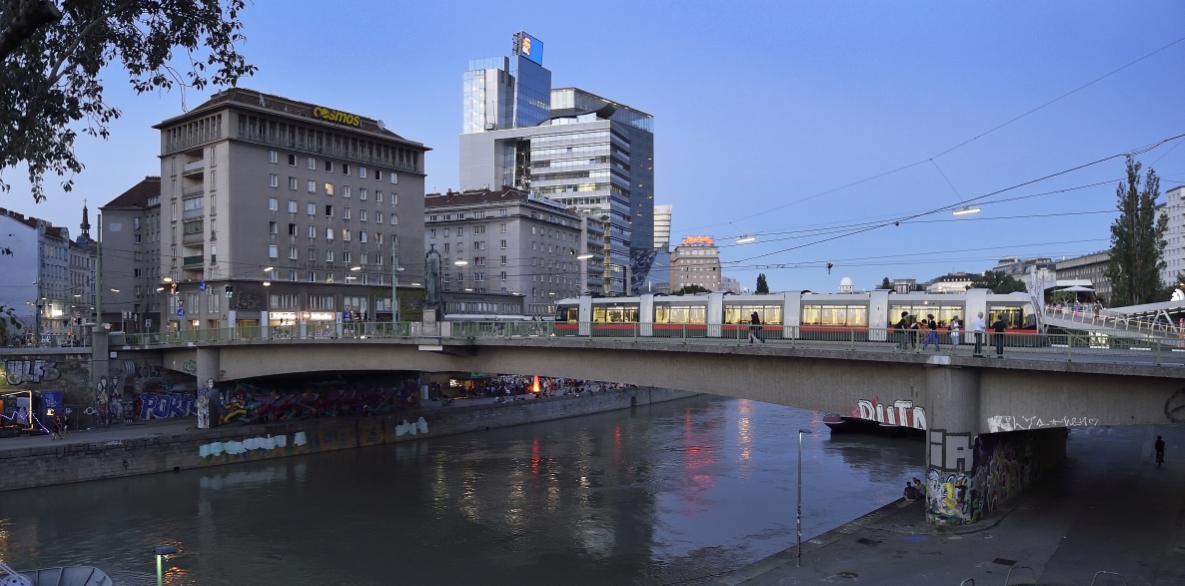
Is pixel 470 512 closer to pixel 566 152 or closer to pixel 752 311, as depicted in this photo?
pixel 752 311

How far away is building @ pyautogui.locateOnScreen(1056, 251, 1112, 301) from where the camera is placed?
506 ft

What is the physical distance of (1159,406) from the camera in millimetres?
21922

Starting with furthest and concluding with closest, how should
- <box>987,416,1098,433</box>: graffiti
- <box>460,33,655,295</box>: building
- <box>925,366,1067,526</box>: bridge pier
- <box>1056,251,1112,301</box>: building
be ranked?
<box>1056,251,1112,301</box>: building, <box>460,33,655,295</box>: building, <box>925,366,1067,526</box>: bridge pier, <box>987,416,1098,433</box>: graffiti

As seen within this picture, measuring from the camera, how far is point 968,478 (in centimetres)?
2489

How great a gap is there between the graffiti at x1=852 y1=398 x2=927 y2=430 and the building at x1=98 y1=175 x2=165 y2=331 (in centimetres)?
8414

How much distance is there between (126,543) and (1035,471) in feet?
114

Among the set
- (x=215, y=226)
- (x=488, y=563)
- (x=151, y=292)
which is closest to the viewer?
(x=488, y=563)

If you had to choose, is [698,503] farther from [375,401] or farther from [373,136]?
[373,136]

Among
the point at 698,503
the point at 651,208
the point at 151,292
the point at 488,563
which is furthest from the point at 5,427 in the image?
the point at 651,208

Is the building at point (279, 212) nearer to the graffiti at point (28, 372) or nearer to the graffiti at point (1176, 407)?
the graffiti at point (28, 372)

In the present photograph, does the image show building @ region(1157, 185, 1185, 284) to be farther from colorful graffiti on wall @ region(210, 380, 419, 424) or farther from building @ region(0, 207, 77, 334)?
building @ region(0, 207, 77, 334)

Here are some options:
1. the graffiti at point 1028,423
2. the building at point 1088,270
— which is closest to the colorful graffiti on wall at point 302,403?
the graffiti at point 1028,423

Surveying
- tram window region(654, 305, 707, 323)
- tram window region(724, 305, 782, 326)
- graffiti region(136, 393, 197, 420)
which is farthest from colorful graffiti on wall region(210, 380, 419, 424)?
tram window region(724, 305, 782, 326)

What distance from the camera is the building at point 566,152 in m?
140
